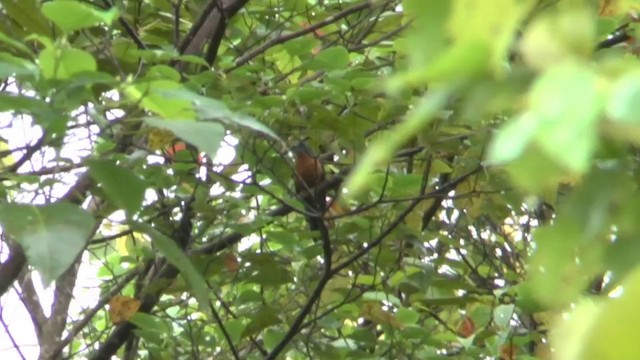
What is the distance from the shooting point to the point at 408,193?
5.30 feet

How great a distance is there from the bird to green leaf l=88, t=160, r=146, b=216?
0.64m

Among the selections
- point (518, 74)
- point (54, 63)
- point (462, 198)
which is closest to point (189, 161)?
point (462, 198)

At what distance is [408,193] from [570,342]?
1314 mm

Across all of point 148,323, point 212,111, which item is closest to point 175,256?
point 212,111

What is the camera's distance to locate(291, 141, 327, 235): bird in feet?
5.07

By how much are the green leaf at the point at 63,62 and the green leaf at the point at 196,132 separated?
11 centimetres

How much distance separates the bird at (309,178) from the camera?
1544 mm

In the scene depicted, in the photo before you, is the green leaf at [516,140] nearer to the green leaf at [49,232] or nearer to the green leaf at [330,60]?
the green leaf at [49,232]

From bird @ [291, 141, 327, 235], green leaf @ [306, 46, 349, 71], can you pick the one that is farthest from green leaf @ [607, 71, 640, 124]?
bird @ [291, 141, 327, 235]

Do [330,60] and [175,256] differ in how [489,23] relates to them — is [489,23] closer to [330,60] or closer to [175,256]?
[175,256]

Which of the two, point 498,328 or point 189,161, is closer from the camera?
point 189,161

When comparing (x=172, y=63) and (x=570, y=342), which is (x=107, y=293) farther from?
(x=570, y=342)

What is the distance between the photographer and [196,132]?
689 mm

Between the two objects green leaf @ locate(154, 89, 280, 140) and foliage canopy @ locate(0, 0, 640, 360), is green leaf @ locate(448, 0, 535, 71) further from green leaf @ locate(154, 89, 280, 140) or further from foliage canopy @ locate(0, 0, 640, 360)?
green leaf @ locate(154, 89, 280, 140)
